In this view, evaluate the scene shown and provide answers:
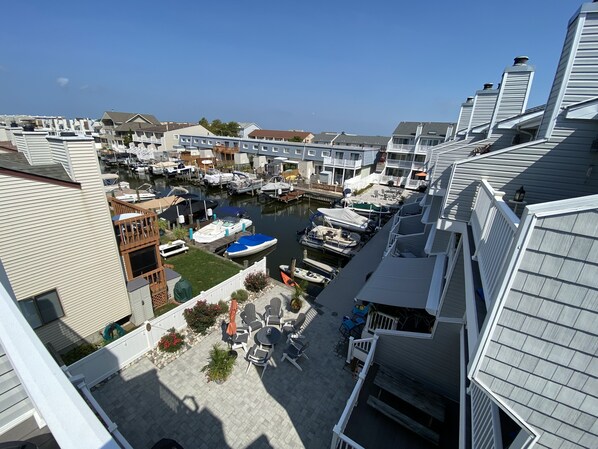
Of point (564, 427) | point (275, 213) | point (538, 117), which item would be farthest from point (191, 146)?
point (564, 427)

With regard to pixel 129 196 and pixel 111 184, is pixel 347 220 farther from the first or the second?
pixel 111 184

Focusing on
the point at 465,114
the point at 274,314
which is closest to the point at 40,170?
the point at 274,314

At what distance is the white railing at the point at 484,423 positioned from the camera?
11.2 feet

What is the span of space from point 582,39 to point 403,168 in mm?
34180

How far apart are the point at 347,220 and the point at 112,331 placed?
56.9ft

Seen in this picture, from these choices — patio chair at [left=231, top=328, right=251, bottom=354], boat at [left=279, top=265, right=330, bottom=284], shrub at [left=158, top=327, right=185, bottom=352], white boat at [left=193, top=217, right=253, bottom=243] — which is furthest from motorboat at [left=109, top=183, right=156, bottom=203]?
patio chair at [left=231, top=328, right=251, bottom=354]

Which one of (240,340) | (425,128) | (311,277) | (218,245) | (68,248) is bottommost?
(311,277)

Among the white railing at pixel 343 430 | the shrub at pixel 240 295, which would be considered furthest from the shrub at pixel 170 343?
the white railing at pixel 343 430

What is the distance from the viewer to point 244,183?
35.8m

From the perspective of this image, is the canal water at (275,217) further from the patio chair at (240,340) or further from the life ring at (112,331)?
the life ring at (112,331)

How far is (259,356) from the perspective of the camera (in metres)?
8.94

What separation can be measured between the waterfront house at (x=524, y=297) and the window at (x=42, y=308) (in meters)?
9.55

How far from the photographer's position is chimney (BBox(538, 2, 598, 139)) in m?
5.35

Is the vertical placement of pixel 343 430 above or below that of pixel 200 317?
above
